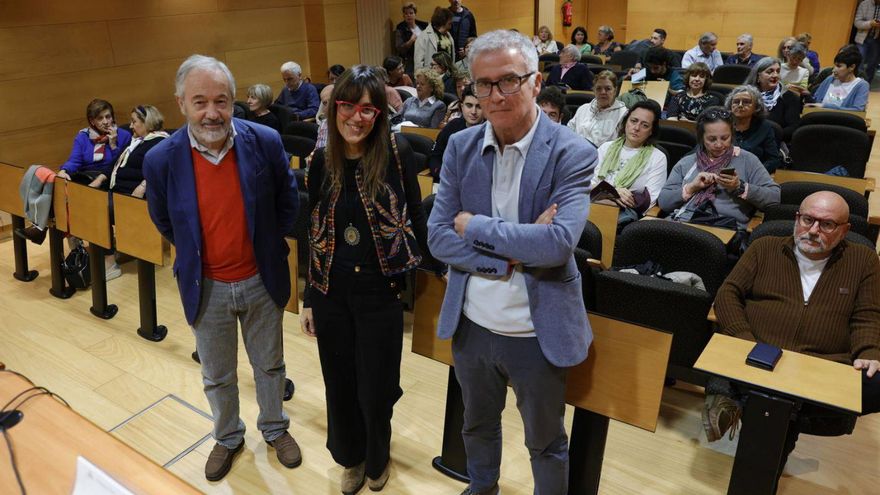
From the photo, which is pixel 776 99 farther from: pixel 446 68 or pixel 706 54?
pixel 446 68

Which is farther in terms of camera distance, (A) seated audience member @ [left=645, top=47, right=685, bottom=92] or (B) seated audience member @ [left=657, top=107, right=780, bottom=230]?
(A) seated audience member @ [left=645, top=47, right=685, bottom=92]

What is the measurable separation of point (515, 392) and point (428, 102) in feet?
14.0

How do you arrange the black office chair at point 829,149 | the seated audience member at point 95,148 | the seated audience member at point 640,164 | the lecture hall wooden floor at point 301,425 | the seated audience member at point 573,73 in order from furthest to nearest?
the seated audience member at point 573,73, the black office chair at point 829,149, the seated audience member at point 95,148, the seated audience member at point 640,164, the lecture hall wooden floor at point 301,425

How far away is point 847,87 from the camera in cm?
614

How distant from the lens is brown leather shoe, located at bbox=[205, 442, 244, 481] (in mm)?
2539

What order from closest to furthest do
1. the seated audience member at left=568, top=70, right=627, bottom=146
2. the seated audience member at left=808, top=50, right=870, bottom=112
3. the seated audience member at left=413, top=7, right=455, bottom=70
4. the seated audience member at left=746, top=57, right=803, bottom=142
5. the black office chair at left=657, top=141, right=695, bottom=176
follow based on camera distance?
the black office chair at left=657, top=141, right=695, bottom=176, the seated audience member at left=568, top=70, right=627, bottom=146, the seated audience member at left=746, top=57, right=803, bottom=142, the seated audience member at left=808, top=50, right=870, bottom=112, the seated audience member at left=413, top=7, right=455, bottom=70

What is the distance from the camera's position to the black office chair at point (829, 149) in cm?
464

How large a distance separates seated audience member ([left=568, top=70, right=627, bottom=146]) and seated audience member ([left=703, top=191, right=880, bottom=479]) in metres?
2.38

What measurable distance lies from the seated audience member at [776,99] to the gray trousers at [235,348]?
478 centimetres

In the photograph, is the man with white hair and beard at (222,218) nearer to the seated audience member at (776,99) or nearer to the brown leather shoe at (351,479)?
the brown leather shoe at (351,479)

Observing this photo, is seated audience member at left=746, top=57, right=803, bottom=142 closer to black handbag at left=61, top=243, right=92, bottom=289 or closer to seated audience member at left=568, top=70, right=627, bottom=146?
seated audience member at left=568, top=70, right=627, bottom=146

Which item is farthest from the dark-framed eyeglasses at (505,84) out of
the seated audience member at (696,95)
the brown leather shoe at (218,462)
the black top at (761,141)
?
the seated audience member at (696,95)

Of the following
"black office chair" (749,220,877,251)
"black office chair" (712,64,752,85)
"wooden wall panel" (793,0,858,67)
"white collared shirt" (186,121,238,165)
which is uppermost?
"wooden wall panel" (793,0,858,67)

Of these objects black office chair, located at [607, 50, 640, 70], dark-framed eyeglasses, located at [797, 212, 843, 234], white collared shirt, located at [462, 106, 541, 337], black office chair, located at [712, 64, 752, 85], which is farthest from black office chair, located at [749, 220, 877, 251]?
black office chair, located at [607, 50, 640, 70]
